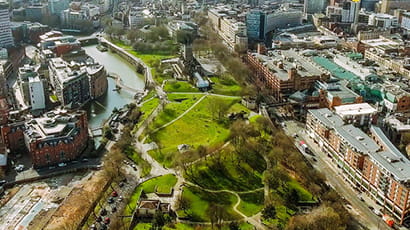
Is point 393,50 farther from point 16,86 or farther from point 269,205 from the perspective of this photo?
point 16,86

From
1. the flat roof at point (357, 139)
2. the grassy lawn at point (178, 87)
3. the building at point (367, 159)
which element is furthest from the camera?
the grassy lawn at point (178, 87)

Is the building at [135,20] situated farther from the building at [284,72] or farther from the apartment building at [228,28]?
the building at [284,72]

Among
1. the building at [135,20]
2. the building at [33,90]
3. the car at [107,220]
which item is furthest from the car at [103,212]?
the building at [135,20]

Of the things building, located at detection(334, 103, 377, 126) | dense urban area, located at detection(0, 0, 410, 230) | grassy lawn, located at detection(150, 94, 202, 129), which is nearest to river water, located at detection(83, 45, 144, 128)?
dense urban area, located at detection(0, 0, 410, 230)

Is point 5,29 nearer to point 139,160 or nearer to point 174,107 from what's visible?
point 174,107

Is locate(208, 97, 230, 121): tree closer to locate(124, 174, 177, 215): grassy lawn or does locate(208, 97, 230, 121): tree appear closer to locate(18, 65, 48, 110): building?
locate(124, 174, 177, 215): grassy lawn

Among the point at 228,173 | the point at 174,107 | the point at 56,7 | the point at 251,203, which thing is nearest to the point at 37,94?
the point at 174,107

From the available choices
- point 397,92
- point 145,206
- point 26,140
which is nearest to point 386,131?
point 397,92
